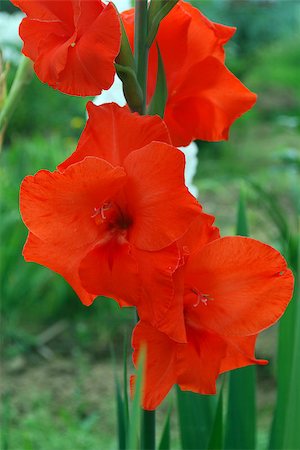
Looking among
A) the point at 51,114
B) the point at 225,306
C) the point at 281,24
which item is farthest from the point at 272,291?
the point at 281,24

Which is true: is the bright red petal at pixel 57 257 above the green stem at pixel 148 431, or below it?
above

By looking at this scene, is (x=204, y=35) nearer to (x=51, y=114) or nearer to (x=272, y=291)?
(x=272, y=291)

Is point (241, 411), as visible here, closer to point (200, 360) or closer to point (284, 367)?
point (284, 367)

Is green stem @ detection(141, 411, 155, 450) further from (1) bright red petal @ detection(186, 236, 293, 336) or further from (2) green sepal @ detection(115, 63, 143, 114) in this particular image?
(2) green sepal @ detection(115, 63, 143, 114)

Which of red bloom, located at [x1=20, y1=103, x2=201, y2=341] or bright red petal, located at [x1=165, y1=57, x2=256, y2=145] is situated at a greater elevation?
bright red petal, located at [x1=165, y1=57, x2=256, y2=145]

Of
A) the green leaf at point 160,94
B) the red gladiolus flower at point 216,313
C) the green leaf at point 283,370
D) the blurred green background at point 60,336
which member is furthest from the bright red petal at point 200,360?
the blurred green background at point 60,336

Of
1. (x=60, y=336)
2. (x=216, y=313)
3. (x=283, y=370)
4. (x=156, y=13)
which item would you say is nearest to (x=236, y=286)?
(x=216, y=313)

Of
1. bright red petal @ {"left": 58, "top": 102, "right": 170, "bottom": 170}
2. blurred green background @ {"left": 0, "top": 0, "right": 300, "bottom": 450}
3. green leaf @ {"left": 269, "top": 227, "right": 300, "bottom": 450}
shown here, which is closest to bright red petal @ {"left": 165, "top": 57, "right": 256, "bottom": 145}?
bright red petal @ {"left": 58, "top": 102, "right": 170, "bottom": 170}

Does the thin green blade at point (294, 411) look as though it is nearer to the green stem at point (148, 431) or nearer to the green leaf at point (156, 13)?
the green stem at point (148, 431)

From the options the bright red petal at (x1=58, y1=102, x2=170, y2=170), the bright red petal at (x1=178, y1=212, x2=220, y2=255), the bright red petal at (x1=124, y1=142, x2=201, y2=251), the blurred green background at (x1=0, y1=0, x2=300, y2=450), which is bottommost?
the blurred green background at (x1=0, y1=0, x2=300, y2=450)
